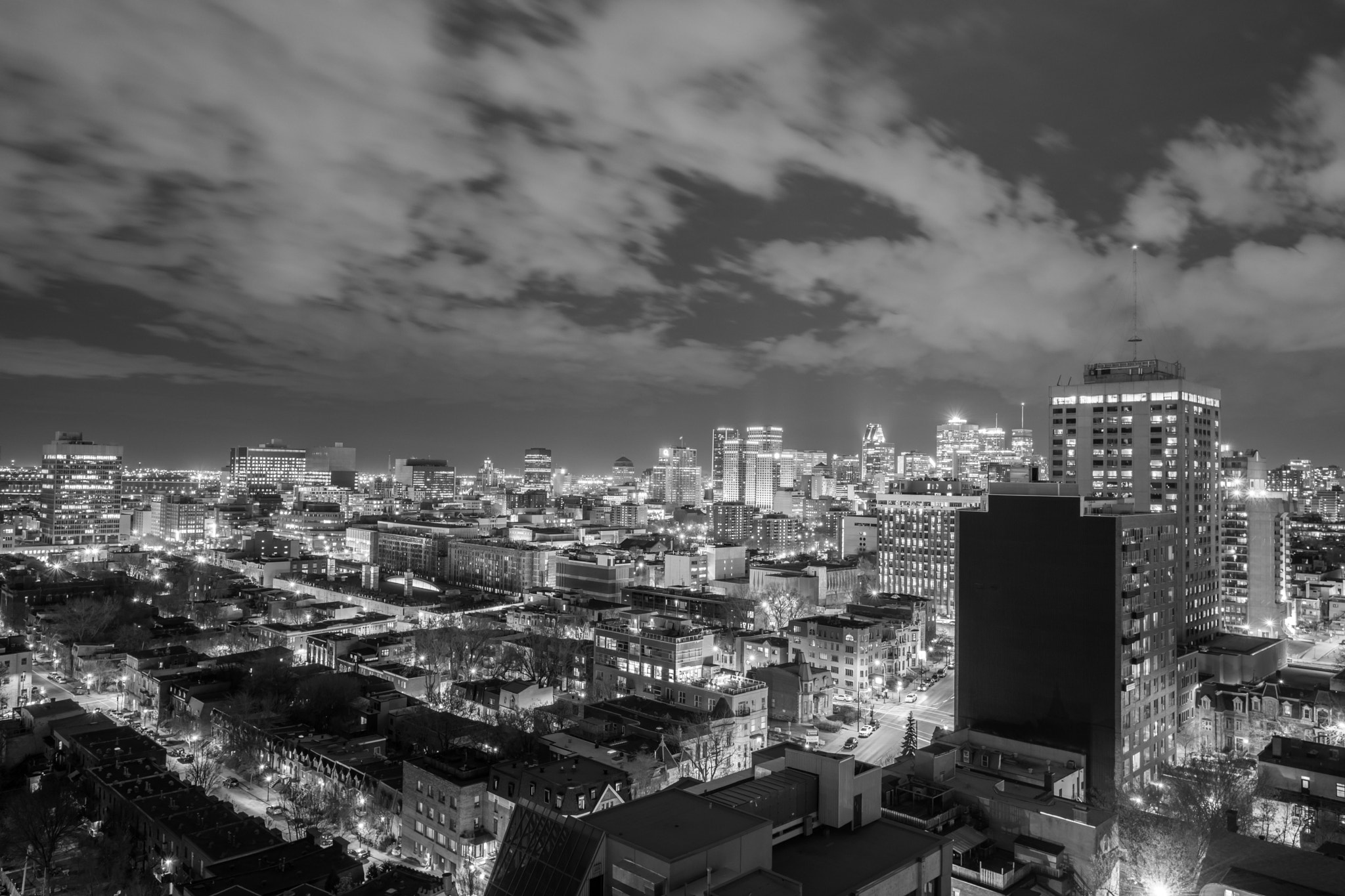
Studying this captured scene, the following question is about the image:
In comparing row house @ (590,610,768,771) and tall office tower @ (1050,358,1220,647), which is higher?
tall office tower @ (1050,358,1220,647)

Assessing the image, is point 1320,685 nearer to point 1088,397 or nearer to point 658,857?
point 1088,397

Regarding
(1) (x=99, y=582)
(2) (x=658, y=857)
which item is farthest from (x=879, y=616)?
(1) (x=99, y=582)

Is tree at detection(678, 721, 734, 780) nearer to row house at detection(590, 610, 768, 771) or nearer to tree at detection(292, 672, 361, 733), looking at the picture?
row house at detection(590, 610, 768, 771)

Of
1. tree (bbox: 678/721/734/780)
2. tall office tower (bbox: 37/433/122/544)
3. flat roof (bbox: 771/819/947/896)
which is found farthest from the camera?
tall office tower (bbox: 37/433/122/544)

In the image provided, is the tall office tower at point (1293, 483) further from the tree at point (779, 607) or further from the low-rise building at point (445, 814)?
the low-rise building at point (445, 814)

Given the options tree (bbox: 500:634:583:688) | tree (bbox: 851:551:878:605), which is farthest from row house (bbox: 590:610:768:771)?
tree (bbox: 851:551:878:605)

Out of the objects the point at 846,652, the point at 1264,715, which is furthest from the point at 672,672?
the point at 1264,715

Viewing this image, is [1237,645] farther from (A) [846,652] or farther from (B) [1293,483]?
(B) [1293,483]
